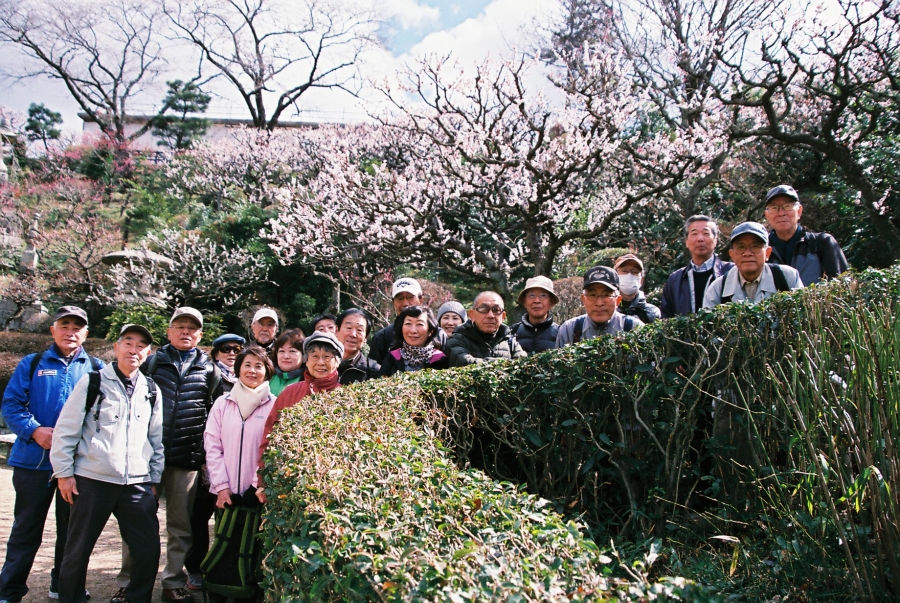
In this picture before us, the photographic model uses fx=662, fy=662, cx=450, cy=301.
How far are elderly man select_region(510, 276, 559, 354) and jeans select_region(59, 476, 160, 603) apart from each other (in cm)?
263

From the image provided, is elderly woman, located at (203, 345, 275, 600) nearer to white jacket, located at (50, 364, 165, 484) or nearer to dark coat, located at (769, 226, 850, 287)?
white jacket, located at (50, 364, 165, 484)

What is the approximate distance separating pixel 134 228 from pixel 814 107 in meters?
19.7

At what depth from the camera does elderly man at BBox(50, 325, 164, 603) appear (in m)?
3.74

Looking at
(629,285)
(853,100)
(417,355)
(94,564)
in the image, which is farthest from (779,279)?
(853,100)

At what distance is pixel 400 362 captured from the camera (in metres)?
4.73

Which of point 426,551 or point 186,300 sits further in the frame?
point 186,300

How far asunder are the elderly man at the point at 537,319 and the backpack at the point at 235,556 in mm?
2117

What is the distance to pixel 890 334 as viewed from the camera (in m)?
2.32

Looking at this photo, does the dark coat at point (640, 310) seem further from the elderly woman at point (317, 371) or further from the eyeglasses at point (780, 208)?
the elderly woman at point (317, 371)

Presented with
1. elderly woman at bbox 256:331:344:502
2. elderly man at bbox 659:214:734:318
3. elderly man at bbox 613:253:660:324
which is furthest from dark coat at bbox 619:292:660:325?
elderly woman at bbox 256:331:344:502

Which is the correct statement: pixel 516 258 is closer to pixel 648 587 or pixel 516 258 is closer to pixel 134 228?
pixel 648 587

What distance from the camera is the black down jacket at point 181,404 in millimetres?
4344

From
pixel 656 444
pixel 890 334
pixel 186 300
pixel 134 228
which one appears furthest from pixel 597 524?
pixel 134 228

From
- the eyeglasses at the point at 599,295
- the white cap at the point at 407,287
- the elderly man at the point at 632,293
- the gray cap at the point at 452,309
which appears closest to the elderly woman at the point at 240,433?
the white cap at the point at 407,287
